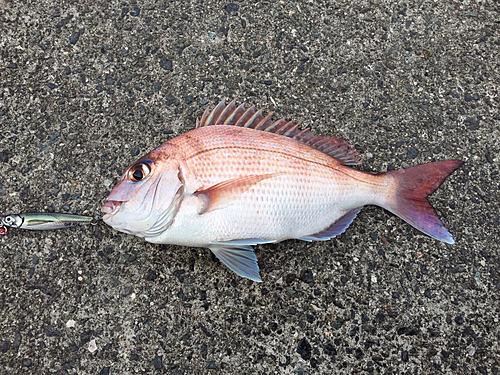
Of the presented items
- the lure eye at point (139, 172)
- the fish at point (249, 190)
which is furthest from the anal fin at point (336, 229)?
the lure eye at point (139, 172)

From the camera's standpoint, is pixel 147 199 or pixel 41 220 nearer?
pixel 147 199

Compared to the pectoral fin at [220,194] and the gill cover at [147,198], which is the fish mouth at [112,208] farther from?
the pectoral fin at [220,194]

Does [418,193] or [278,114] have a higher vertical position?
[278,114]

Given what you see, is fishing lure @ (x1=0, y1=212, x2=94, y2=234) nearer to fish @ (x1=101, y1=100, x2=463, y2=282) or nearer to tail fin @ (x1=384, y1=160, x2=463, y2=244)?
fish @ (x1=101, y1=100, x2=463, y2=282)

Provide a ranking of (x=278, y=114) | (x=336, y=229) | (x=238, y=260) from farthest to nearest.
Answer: (x=278, y=114)
(x=336, y=229)
(x=238, y=260)

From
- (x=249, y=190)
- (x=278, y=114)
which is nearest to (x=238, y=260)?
(x=249, y=190)

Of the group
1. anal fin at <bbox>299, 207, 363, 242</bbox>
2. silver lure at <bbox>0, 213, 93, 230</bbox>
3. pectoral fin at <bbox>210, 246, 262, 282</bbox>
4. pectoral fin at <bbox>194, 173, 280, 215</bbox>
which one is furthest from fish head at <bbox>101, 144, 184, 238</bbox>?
anal fin at <bbox>299, 207, 363, 242</bbox>

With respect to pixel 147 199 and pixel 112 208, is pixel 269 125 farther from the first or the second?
pixel 112 208

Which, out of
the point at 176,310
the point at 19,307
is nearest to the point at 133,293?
the point at 176,310
